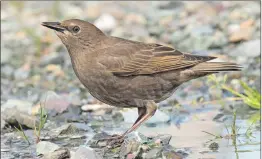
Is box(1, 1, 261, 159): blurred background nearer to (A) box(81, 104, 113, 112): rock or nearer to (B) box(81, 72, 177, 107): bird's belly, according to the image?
(A) box(81, 104, 113, 112): rock

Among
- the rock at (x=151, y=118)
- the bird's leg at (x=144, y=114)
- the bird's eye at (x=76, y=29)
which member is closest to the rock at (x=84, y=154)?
the bird's leg at (x=144, y=114)

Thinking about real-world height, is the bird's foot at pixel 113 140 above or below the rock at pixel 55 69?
below

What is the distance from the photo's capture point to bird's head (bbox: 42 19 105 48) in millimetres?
7429

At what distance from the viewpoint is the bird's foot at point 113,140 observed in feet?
22.8

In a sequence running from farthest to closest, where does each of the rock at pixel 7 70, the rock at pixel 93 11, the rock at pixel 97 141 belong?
the rock at pixel 93 11 → the rock at pixel 7 70 → the rock at pixel 97 141

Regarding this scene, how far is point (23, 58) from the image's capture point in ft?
41.4

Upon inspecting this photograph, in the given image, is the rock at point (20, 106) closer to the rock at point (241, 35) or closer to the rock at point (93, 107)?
the rock at point (93, 107)

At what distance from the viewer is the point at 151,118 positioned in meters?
8.19

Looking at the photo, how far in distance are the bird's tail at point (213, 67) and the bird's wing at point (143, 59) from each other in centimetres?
5

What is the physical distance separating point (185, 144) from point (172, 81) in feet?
2.84

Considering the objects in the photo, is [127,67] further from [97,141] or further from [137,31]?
[137,31]

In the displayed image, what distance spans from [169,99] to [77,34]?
7.34ft

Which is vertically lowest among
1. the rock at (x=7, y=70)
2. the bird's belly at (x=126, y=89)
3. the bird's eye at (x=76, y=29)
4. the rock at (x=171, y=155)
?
the rock at (x=171, y=155)

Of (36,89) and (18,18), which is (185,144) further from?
(18,18)
